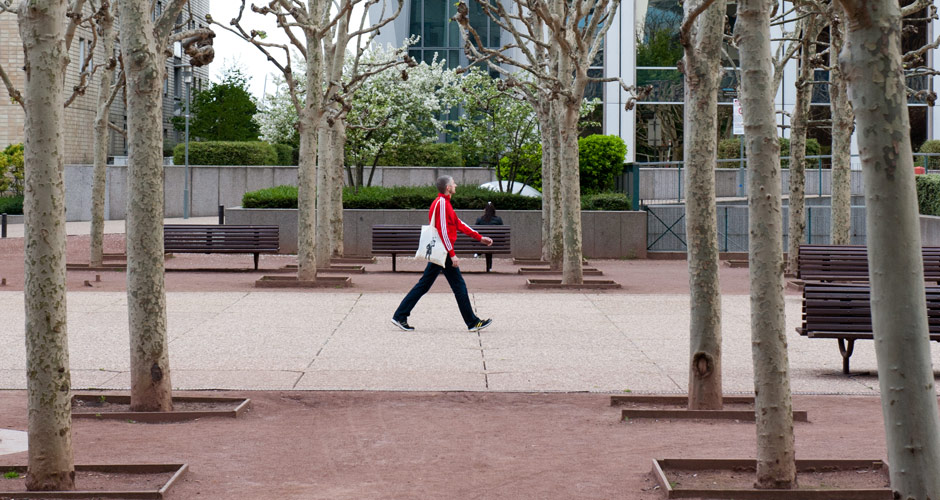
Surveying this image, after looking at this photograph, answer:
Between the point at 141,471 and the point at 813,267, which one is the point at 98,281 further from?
the point at 141,471

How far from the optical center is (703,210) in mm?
7691

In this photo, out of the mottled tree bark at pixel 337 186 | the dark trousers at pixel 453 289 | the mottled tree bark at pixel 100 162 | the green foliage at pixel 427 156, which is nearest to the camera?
the dark trousers at pixel 453 289

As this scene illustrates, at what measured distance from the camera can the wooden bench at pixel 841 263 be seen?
15.4 meters

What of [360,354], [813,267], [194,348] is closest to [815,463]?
[360,354]

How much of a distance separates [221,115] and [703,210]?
5119cm

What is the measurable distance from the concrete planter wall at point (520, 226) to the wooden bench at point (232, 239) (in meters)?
3.46

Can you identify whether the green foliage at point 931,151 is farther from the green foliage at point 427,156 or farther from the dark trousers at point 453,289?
the dark trousers at point 453,289

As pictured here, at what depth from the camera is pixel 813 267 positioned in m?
16.0

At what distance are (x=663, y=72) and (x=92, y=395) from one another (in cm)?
3630

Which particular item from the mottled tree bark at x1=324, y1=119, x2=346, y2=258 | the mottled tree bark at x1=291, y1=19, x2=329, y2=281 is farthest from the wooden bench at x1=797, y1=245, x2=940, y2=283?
the mottled tree bark at x1=324, y1=119, x2=346, y2=258

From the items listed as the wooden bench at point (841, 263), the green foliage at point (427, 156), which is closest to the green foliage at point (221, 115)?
the green foliage at point (427, 156)

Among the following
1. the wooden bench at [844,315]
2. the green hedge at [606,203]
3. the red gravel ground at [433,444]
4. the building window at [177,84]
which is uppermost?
the building window at [177,84]

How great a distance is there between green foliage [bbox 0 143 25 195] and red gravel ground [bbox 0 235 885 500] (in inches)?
1308

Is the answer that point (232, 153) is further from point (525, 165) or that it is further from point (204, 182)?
point (525, 165)
